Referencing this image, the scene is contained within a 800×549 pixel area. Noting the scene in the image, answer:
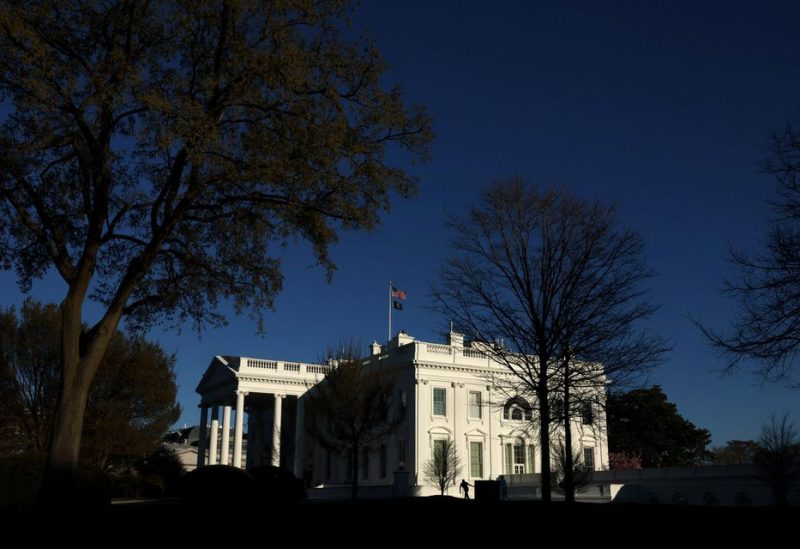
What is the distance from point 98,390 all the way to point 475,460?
85.6 feet

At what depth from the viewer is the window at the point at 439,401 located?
54.0 m

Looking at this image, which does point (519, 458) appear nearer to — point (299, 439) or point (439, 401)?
point (439, 401)

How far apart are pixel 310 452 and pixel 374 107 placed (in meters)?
48.3

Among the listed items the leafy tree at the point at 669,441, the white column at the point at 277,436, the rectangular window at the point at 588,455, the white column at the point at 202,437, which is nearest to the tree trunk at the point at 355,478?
the white column at the point at 277,436

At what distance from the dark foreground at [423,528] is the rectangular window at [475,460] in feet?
134

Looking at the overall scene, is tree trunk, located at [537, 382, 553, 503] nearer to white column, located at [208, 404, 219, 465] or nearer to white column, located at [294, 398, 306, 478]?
white column, located at [294, 398, 306, 478]

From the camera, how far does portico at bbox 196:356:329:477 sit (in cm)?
5734

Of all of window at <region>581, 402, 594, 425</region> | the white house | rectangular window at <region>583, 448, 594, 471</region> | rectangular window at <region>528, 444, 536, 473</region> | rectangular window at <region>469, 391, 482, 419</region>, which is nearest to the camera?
window at <region>581, 402, 594, 425</region>

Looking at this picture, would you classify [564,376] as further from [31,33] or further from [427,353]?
[427,353]

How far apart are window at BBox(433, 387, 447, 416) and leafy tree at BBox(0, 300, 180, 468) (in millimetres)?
17720

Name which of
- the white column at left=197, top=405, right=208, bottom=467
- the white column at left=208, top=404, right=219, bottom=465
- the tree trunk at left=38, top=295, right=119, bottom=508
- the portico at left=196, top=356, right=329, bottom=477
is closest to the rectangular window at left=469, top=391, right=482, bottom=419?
the portico at left=196, top=356, right=329, bottom=477

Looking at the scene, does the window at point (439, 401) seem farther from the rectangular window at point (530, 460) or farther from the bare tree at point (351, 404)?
the bare tree at point (351, 404)

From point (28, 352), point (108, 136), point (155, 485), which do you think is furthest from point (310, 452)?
point (108, 136)

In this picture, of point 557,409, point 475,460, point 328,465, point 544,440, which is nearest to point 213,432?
point 328,465
